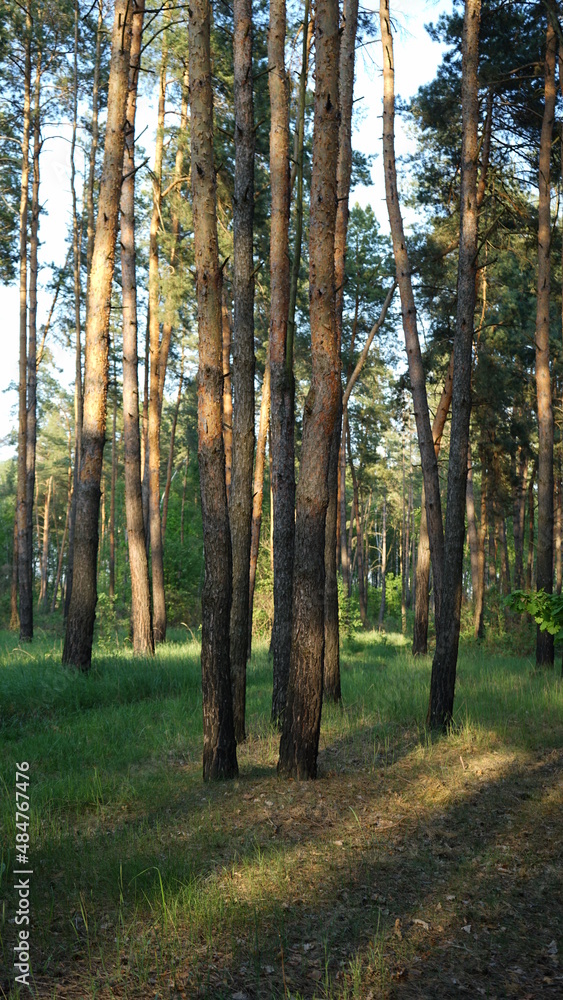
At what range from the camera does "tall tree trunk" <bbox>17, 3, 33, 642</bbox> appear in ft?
56.5

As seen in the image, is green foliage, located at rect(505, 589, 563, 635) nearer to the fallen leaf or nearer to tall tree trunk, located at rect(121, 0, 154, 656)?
the fallen leaf

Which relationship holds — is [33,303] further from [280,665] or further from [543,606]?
[543,606]

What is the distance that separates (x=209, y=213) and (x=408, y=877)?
5.45 metres

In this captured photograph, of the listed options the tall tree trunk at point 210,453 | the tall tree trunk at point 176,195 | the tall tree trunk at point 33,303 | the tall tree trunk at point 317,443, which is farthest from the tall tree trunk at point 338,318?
the tall tree trunk at point 33,303

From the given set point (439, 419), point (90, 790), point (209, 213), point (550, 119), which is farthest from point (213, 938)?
point (550, 119)

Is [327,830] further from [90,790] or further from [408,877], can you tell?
[90,790]

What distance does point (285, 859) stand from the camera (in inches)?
193

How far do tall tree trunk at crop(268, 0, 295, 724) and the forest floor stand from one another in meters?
1.07

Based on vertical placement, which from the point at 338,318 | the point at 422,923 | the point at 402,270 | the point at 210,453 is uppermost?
the point at 402,270

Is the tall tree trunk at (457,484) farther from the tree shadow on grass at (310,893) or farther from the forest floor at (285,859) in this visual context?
the tree shadow on grass at (310,893)

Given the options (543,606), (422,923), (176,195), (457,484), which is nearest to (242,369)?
(457,484)

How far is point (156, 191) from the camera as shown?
1678cm

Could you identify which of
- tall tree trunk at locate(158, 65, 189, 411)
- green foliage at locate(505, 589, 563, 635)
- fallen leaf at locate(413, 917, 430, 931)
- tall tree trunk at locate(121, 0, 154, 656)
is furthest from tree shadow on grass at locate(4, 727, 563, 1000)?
tall tree trunk at locate(158, 65, 189, 411)

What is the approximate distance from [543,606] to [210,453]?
3.00 meters
